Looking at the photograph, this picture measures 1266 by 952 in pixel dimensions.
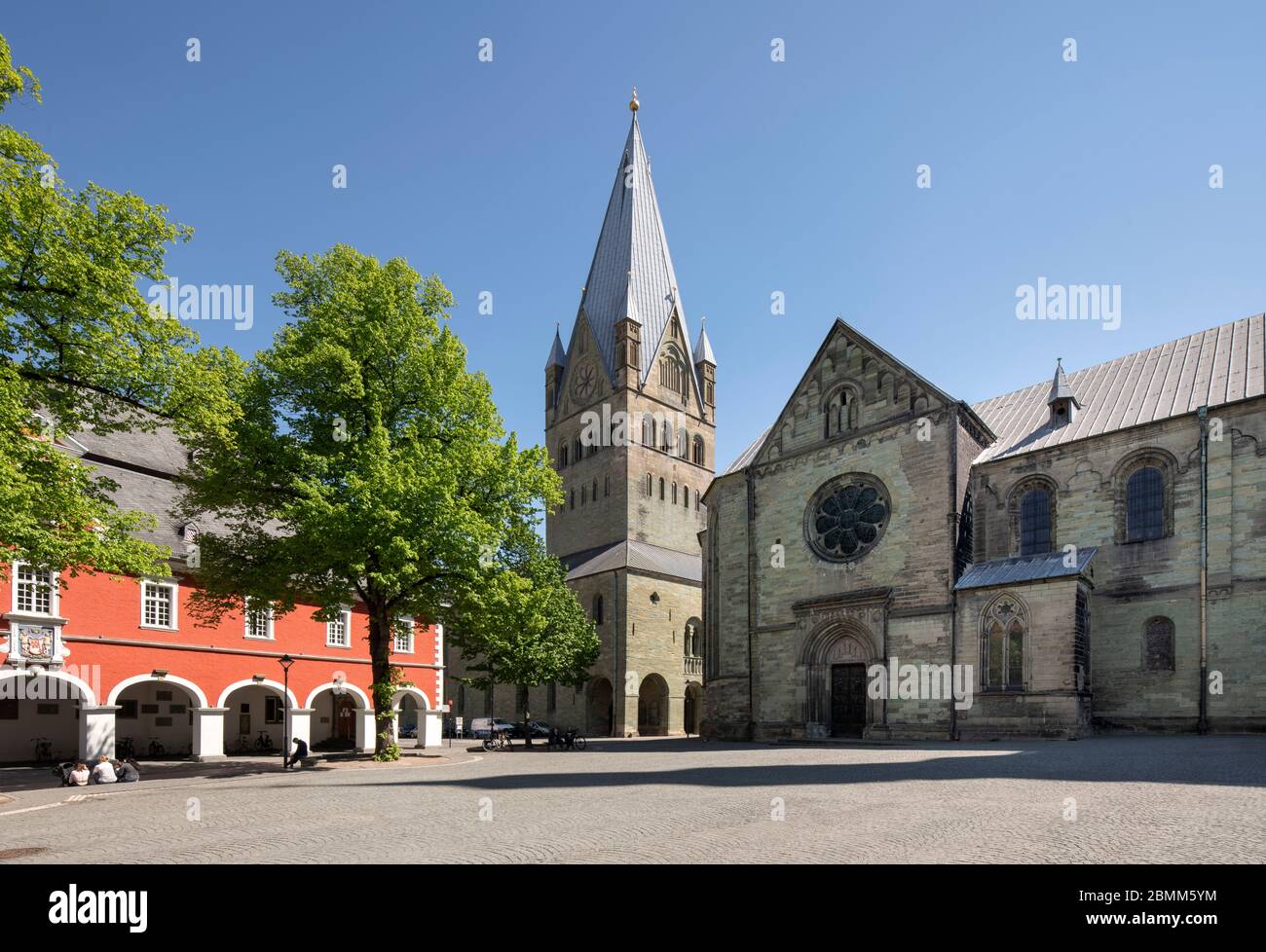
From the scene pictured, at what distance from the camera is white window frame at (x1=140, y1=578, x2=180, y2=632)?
25438mm

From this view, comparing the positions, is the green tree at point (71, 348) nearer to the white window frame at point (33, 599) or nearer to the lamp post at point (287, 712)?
the lamp post at point (287, 712)

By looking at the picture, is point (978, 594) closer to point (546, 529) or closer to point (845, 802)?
point (845, 802)

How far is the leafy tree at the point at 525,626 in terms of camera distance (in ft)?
72.0

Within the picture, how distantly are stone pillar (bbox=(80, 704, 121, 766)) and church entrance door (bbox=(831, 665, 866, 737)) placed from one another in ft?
80.5

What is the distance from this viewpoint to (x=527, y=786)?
50.6 feet

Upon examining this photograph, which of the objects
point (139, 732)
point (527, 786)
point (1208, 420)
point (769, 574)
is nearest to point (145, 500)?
point (139, 732)

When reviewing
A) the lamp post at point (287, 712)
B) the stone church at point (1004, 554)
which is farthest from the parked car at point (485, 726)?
the lamp post at point (287, 712)

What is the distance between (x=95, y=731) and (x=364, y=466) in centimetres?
1195

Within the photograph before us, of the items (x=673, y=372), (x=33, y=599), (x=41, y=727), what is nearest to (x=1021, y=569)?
(x=33, y=599)

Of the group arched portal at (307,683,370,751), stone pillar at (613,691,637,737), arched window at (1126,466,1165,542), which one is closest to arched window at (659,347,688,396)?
stone pillar at (613,691,637,737)

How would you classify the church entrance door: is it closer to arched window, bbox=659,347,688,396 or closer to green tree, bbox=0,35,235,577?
green tree, bbox=0,35,235,577

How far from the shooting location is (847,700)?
31.1 metres

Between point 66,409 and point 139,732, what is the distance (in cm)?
1855

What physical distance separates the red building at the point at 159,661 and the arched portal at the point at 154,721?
43 millimetres
